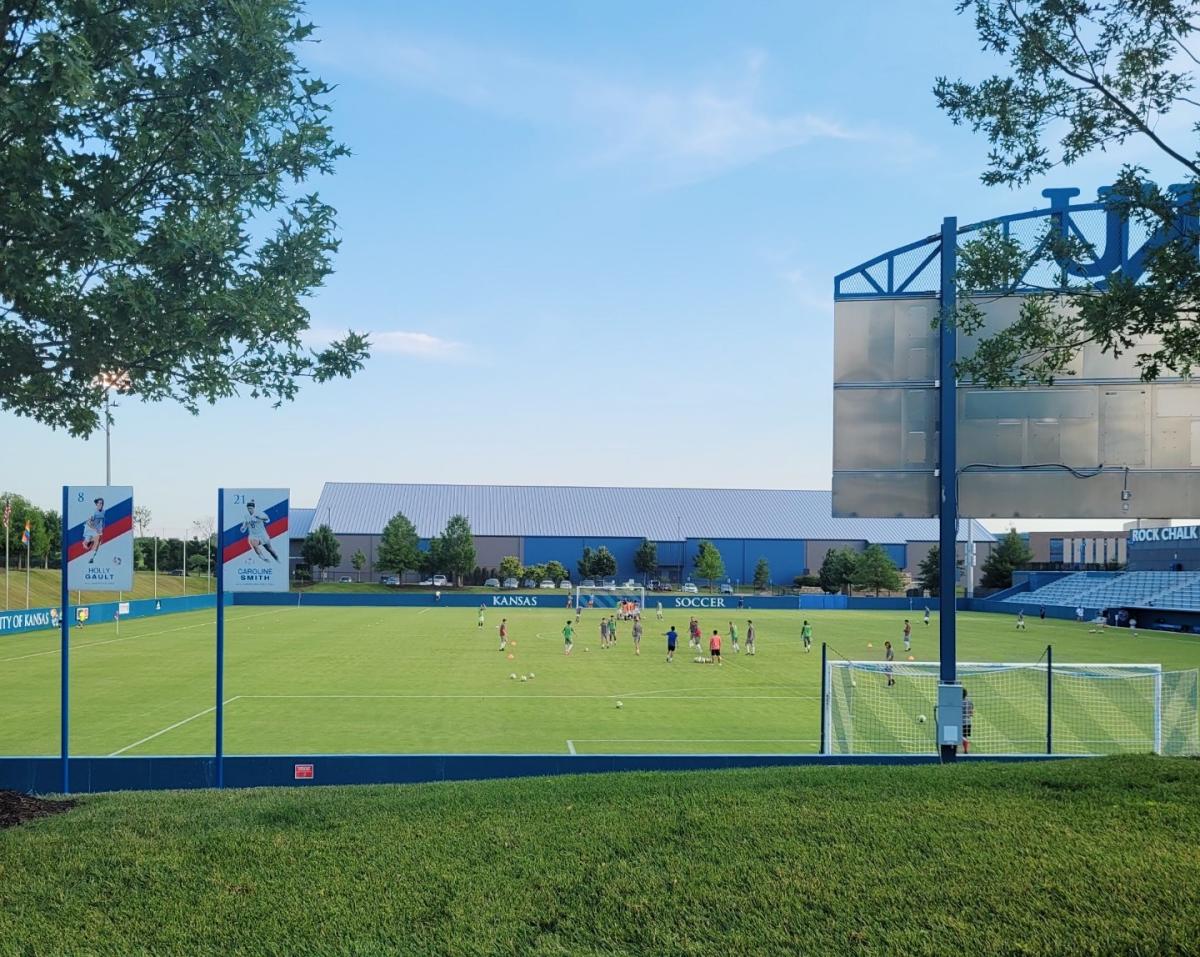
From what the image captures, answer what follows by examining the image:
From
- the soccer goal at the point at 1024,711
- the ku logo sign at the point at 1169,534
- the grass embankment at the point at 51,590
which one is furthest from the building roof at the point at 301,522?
the soccer goal at the point at 1024,711

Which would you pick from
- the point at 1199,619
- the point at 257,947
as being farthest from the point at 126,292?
the point at 1199,619

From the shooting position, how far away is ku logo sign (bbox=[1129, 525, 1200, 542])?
74.8 meters

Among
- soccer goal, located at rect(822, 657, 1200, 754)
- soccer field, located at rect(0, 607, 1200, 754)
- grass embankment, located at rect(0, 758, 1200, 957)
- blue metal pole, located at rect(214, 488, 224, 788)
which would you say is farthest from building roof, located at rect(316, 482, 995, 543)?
grass embankment, located at rect(0, 758, 1200, 957)

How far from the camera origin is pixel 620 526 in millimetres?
119688

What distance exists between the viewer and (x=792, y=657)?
44.4 metres

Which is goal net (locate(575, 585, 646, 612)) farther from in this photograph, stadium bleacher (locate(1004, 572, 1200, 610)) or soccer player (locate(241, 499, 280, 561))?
soccer player (locate(241, 499, 280, 561))

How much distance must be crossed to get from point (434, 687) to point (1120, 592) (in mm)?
62828

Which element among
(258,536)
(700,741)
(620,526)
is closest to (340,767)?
(258,536)

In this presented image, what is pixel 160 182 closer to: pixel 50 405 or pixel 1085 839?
pixel 50 405

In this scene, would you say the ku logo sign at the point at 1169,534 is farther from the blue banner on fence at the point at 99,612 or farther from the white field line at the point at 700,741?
the blue banner on fence at the point at 99,612

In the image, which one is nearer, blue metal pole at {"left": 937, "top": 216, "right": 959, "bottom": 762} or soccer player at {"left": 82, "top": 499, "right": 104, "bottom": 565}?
soccer player at {"left": 82, "top": 499, "right": 104, "bottom": 565}

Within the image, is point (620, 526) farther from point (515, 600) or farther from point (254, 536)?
point (254, 536)

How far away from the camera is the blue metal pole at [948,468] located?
14133mm

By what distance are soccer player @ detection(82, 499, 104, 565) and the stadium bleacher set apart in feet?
217
